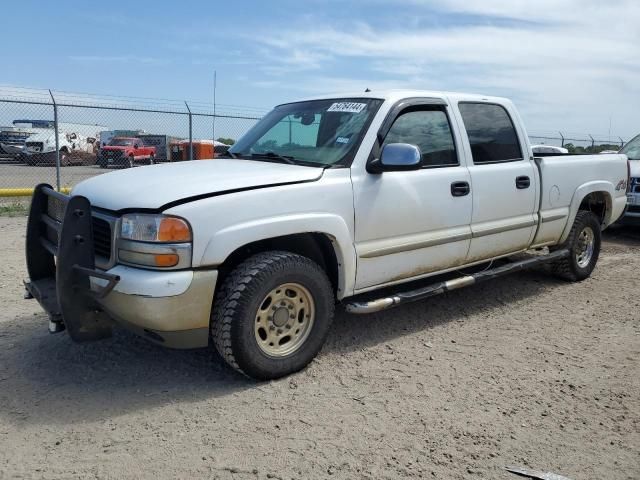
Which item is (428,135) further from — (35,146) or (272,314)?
(35,146)

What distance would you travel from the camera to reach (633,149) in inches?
402

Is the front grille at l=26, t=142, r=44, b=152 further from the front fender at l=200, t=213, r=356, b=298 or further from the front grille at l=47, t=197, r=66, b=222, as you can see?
the front fender at l=200, t=213, r=356, b=298

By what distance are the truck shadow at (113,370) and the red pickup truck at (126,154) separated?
13428 millimetres

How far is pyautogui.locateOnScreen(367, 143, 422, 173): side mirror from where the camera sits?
3828 millimetres

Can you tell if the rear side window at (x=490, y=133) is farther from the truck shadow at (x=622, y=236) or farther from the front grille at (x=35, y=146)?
the front grille at (x=35, y=146)

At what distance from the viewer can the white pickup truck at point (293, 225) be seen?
3.19 meters

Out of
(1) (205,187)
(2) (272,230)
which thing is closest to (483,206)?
(2) (272,230)

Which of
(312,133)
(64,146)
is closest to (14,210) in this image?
(64,146)

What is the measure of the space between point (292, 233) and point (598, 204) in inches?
175

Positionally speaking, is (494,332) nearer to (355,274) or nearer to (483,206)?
(483,206)

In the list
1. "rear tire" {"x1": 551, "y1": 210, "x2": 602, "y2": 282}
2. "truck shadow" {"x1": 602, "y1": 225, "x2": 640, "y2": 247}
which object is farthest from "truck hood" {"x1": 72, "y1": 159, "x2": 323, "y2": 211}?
"truck shadow" {"x1": 602, "y1": 225, "x2": 640, "y2": 247}

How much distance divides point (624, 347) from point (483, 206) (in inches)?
59.7

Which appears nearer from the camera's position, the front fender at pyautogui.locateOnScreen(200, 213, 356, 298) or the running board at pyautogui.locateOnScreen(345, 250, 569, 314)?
the front fender at pyautogui.locateOnScreen(200, 213, 356, 298)

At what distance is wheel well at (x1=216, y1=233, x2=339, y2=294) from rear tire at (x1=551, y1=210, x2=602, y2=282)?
3.14 metres
